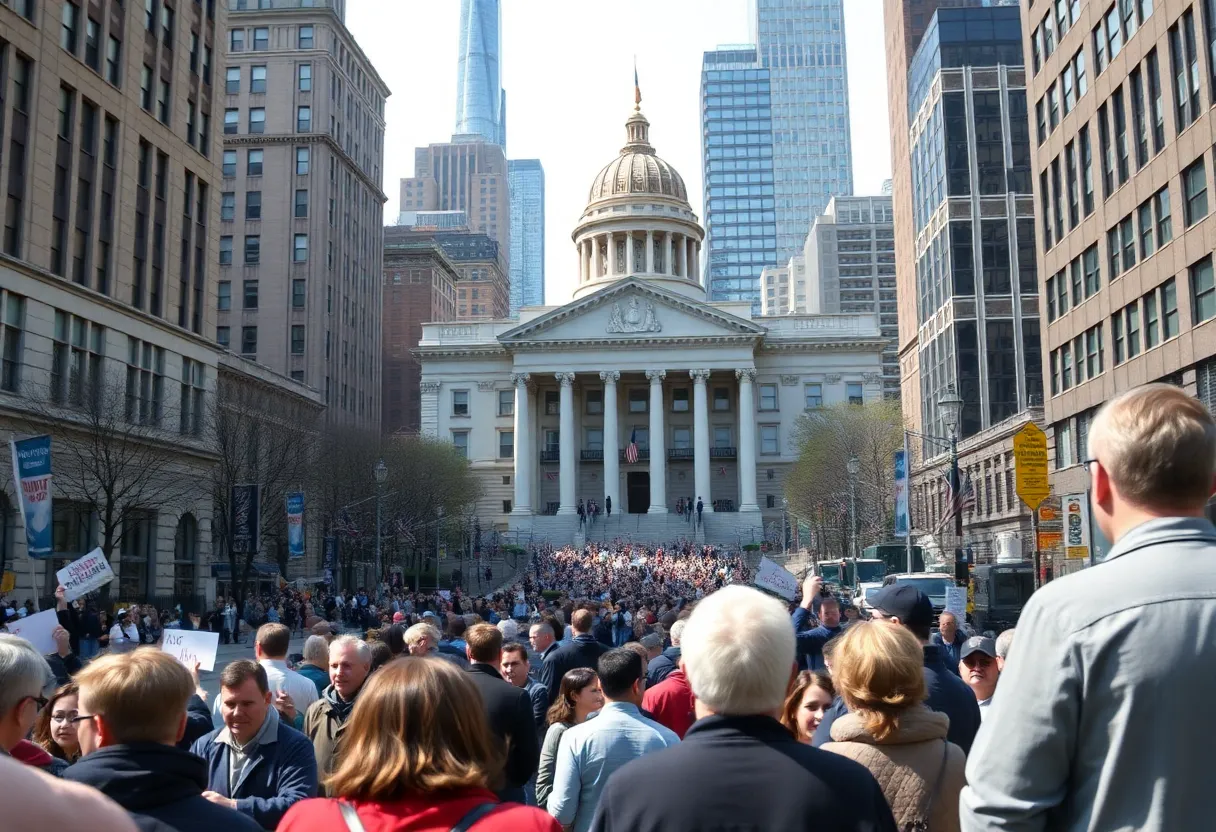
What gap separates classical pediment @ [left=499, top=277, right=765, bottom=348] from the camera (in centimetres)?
8906

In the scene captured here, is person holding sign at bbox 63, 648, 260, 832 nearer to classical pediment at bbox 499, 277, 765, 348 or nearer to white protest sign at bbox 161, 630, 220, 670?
white protest sign at bbox 161, 630, 220, 670

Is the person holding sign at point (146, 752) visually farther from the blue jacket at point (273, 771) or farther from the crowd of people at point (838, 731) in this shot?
the blue jacket at point (273, 771)

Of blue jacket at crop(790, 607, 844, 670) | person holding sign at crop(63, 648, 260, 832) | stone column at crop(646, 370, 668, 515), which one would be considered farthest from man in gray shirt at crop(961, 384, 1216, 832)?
stone column at crop(646, 370, 668, 515)

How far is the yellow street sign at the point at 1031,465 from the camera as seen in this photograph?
79.0ft

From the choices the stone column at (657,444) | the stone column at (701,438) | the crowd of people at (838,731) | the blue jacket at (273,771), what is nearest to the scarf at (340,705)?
the blue jacket at (273,771)

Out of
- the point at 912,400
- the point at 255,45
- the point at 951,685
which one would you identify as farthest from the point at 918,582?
the point at 255,45

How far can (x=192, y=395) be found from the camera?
4969 centimetres

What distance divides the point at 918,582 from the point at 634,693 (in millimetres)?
31229

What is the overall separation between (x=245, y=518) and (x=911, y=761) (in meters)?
41.3

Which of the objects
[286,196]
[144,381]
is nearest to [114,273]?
[144,381]

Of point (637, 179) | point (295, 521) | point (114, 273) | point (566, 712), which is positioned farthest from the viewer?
point (637, 179)

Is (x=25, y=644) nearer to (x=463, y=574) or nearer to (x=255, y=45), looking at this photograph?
(x=463, y=574)

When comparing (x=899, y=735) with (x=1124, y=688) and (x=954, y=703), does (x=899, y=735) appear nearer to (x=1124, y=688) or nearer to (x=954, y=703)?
(x=954, y=703)

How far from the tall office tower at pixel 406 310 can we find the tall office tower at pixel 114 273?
3628 inches
